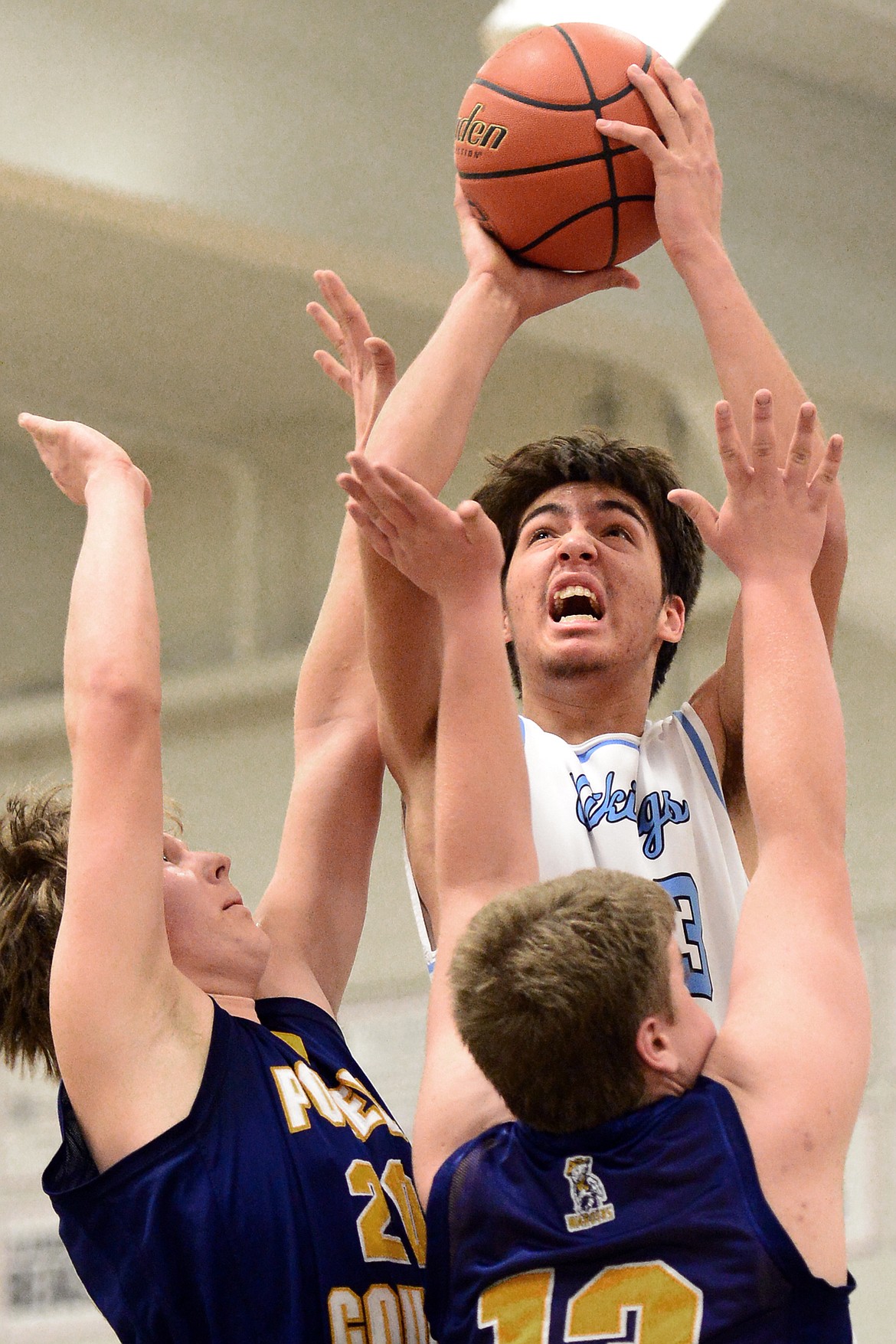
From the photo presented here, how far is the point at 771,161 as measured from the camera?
562 centimetres

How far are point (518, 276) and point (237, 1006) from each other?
3.53ft

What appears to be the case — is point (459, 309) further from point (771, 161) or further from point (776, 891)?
point (771, 161)

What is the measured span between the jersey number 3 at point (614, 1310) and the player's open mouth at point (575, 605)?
39.5 inches

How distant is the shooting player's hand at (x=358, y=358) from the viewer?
245cm

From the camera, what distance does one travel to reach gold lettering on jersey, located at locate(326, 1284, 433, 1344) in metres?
1.83

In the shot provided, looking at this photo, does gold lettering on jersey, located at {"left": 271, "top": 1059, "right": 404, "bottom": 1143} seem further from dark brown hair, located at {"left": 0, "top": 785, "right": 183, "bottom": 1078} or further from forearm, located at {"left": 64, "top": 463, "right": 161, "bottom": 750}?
forearm, located at {"left": 64, "top": 463, "right": 161, "bottom": 750}

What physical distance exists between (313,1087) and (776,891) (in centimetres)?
68

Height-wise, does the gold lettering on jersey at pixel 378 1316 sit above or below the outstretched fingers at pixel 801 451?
below

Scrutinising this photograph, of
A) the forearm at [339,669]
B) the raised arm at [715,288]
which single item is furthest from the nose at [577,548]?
the forearm at [339,669]

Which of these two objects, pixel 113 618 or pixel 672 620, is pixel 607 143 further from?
pixel 113 618

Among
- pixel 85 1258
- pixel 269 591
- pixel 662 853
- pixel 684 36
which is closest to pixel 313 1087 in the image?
pixel 85 1258

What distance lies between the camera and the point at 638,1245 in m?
1.50

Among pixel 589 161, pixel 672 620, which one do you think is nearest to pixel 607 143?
pixel 589 161

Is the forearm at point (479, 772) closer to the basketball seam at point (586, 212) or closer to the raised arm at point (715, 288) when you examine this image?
the raised arm at point (715, 288)
